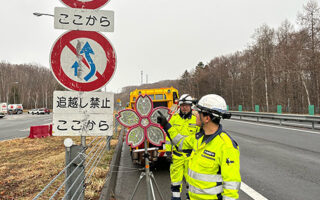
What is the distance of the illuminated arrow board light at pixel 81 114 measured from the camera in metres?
2.26

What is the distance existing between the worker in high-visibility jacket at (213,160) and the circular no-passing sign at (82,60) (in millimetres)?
1188

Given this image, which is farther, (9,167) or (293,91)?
(293,91)

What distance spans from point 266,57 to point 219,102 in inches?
1552

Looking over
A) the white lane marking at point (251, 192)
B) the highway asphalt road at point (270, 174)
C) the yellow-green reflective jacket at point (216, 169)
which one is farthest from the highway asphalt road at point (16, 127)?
the yellow-green reflective jacket at point (216, 169)

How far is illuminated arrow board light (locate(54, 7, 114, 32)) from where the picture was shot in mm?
2287

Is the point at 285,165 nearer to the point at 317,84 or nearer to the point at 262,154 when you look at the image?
the point at 262,154

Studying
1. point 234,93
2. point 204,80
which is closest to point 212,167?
point 234,93

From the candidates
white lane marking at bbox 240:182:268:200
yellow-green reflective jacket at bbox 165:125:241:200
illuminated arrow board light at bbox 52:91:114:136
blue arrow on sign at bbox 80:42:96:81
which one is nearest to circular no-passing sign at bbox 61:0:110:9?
blue arrow on sign at bbox 80:42:96:81

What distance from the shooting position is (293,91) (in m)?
31.7

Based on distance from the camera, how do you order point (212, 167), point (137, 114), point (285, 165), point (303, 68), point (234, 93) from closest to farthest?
point (212, 167) → point (137, 114) → point (285, 165) → point (303, 68) → point (234, 93)

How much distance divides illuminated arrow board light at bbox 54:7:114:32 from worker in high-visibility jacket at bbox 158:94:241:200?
144cm

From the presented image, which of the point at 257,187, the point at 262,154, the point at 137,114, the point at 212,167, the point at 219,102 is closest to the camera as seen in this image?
the point at 212,167

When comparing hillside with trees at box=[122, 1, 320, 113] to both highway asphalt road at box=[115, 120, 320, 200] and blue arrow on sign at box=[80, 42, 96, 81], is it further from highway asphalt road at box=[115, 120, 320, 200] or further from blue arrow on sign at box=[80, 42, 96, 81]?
blue arrow on sign at box=[80, 42, 96, 81]

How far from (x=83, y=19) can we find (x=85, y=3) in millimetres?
187
